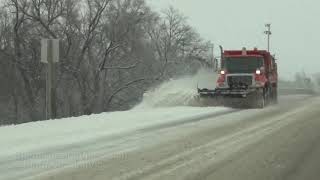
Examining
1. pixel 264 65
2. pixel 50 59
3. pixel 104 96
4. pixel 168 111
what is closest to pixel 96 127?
pixel 50 59

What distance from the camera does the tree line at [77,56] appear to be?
53625 mm

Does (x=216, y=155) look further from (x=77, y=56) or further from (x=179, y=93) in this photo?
(x=77, y=56)

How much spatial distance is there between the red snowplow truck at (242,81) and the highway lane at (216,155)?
9.28 metres

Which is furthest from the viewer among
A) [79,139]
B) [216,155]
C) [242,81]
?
[242,81]

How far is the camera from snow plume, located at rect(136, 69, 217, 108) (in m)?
28.5

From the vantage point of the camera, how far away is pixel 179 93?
29391 mm

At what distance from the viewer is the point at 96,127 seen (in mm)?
16141

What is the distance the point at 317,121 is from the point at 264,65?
10.8 meters

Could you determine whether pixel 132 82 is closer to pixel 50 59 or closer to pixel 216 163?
pixel 50 59

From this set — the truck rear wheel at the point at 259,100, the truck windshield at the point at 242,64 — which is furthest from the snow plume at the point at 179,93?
the truck rear wheel at the point at 259,100

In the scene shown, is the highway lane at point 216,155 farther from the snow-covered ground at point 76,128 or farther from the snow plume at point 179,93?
the snow plume at point 179,93

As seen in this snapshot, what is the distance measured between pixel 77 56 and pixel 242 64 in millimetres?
28554

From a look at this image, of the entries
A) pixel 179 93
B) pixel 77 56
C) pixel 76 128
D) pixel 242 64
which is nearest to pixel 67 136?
pixel 76 128

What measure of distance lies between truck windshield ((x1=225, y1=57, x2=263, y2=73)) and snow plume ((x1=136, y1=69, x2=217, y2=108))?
1.20 metres
